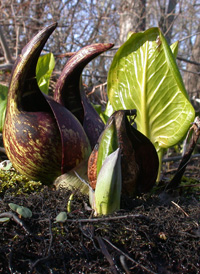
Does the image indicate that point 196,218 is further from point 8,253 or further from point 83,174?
point 8,253

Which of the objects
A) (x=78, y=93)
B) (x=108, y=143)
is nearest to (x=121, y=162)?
(x=108, y=143)

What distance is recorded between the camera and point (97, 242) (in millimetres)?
646

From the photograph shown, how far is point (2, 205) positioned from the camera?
2.48 feet

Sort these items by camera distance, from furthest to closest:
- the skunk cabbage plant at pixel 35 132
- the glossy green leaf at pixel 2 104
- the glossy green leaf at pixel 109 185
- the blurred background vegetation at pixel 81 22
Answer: the blurred background vegetation at pixel 81 22 < the glossy green leaf at pixel 2 104 < the skunk cabbage plant at pixel 35 132 < the glossy green leaf at pixel 109 185

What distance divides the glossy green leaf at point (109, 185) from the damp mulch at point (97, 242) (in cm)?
3

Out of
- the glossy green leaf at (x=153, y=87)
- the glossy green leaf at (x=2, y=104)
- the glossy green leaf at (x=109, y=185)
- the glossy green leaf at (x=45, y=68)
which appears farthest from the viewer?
the glossy green leaf at (x=45, y=68)

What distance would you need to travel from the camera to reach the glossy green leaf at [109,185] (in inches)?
27.4

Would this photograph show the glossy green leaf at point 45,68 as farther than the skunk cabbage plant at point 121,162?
Yes

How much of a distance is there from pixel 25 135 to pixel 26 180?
0.23 metres

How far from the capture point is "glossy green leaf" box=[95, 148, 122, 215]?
70cm

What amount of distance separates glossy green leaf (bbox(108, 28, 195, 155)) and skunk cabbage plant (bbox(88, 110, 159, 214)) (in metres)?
0.20

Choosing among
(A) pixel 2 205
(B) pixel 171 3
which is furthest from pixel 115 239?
(B) pixel 171 3

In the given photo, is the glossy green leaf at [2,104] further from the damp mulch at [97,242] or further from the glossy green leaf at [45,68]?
the damp mulch at [97,242]

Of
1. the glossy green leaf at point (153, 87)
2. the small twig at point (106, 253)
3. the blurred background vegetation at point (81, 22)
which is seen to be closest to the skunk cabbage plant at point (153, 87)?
the glossy green leaf at point (153, 87)
